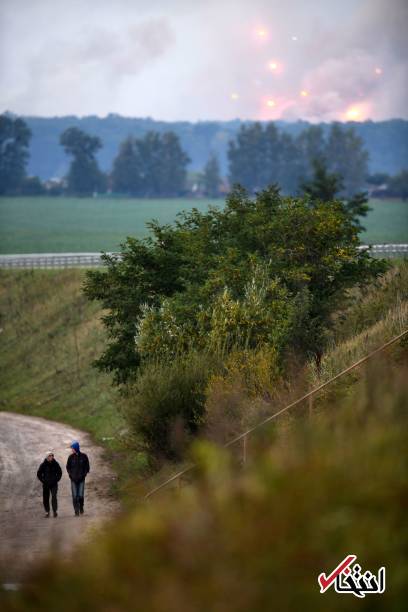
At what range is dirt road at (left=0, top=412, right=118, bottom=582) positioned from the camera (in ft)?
67.0

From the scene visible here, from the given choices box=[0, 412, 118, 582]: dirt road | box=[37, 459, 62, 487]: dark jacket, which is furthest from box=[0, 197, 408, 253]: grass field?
box=[37, 459, 62, 487]: dark jacket

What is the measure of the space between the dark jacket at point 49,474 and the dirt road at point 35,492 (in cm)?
81

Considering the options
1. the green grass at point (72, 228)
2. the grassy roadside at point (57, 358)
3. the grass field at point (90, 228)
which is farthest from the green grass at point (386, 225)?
the grassy roadside at point (57, 358)

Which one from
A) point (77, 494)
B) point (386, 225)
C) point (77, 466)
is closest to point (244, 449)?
point (77, 466)

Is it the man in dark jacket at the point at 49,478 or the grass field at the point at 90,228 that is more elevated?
the man in dark jacket at the point at 49,478

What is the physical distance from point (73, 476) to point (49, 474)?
2.70ft

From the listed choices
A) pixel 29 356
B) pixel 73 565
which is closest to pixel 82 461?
pixel 73 565

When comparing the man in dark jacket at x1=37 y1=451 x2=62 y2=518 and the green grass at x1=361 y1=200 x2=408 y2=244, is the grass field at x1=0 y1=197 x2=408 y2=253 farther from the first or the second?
the man in dark jacket at x1=37 y1=451 x2=62 y2=518

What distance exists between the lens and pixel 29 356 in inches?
Answer: 2376

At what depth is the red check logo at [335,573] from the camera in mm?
6345

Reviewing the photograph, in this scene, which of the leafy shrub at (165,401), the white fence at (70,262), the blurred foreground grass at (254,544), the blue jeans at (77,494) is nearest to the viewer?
the blurred foreground grass at (254,544)

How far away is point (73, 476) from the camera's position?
23.3 metres

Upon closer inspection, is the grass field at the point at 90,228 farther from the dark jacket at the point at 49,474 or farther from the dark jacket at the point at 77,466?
the dark jacket at the point at 77,466

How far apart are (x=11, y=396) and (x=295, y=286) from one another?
23.7 metres
